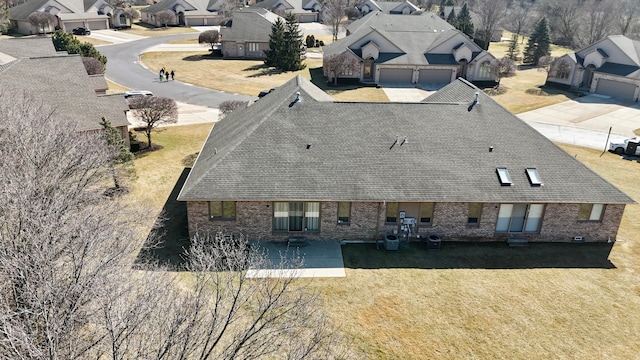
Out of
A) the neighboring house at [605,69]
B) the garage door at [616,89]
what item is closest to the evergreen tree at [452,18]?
the neighboring house at [605,69]

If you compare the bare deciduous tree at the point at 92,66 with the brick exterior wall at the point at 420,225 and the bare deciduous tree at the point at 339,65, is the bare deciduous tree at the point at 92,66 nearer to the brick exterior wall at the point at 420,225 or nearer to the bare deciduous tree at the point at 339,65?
→ the bare deciduous tree at the point at 339,65

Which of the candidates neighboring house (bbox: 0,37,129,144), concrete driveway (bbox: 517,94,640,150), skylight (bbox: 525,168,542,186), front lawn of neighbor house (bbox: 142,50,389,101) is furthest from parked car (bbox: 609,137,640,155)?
neighboring house (bbox: 0,37,129,144)

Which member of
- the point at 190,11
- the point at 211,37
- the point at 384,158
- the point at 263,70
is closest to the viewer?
the point at 384,158

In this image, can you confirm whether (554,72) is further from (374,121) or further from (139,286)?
(139,286)

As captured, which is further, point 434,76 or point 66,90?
point 434,76

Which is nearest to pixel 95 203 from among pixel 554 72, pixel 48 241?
pixel 48 241

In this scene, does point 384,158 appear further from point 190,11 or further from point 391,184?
point 190,11

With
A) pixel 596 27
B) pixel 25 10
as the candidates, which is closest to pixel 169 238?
pixel 25 10
